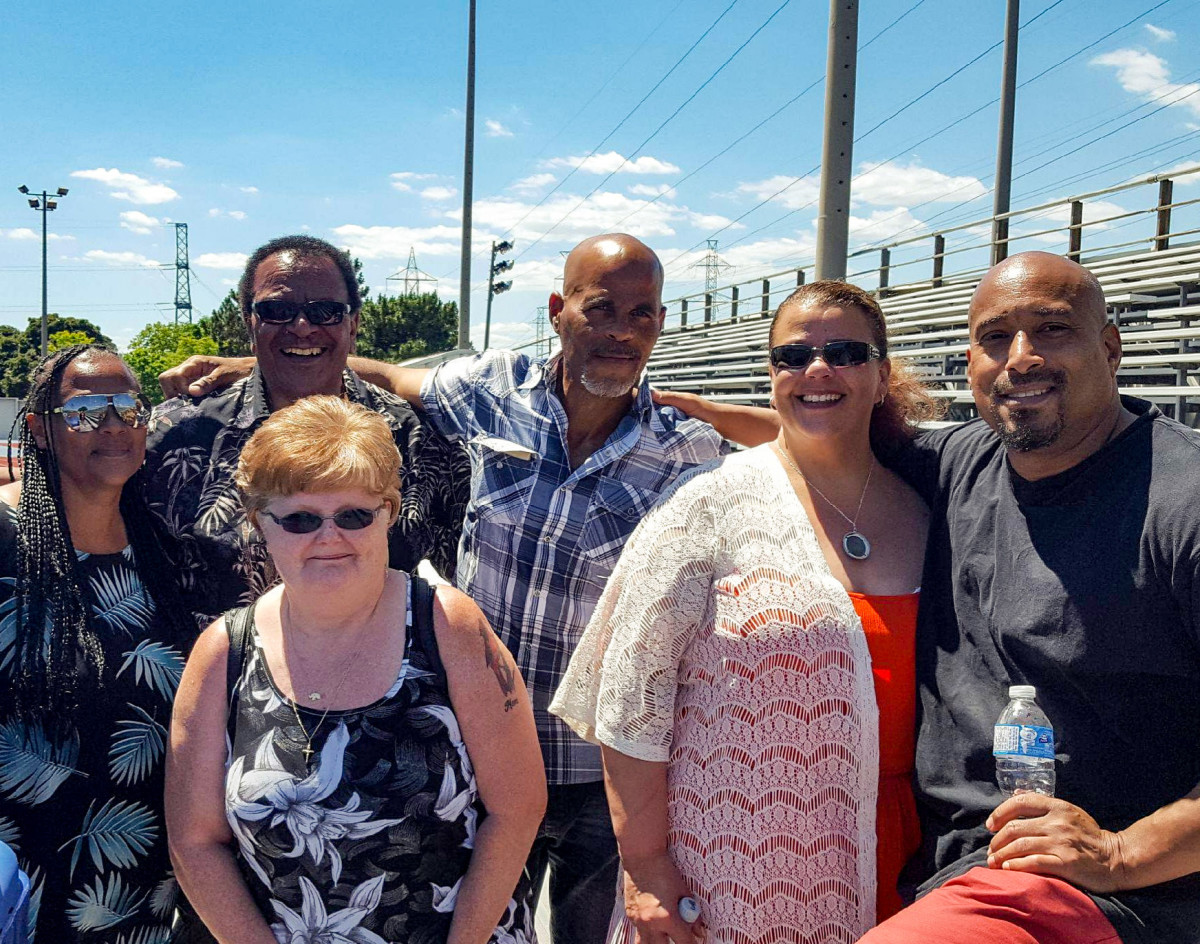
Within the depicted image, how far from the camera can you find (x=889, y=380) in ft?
8.12

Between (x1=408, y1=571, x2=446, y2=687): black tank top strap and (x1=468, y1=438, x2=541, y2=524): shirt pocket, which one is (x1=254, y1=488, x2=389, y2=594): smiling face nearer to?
(x1=408, y1=571, x2=446, y2=687): black tank top strap

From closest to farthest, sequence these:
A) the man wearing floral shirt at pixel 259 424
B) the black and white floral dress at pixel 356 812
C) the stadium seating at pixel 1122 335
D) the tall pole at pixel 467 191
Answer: the black and white floral dress at pixel 356 812, the man wearing floral shirt at pixel 259 424, the stadium seating at pixel 1122 335, the tall pole at pixel 467 191

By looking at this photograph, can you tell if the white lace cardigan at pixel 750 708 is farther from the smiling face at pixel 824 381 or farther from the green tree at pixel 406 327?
the green tree at pixel 406 327

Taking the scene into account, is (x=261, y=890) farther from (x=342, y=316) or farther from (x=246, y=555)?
(x=342, y=316)

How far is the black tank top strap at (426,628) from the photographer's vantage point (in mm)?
1989

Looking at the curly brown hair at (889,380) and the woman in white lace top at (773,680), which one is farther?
the curly brown hair at (889,380)

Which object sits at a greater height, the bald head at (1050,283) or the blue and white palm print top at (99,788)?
the bald head at (1050,283)

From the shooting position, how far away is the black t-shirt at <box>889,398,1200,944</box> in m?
1.72

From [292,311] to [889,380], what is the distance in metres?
1.68

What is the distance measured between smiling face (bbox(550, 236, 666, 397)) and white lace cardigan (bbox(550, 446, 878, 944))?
29.1 inches

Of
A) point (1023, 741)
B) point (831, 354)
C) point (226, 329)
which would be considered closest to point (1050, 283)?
point (831, 354)

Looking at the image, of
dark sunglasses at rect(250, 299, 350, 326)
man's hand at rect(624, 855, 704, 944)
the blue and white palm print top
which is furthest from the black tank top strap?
dark sunglasses at rect(250, 299, 350, 326)

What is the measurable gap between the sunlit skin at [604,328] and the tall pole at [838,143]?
11.4ft

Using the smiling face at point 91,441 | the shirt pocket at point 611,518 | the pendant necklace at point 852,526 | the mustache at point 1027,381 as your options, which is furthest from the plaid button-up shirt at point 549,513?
the mustache at point 1027,381
